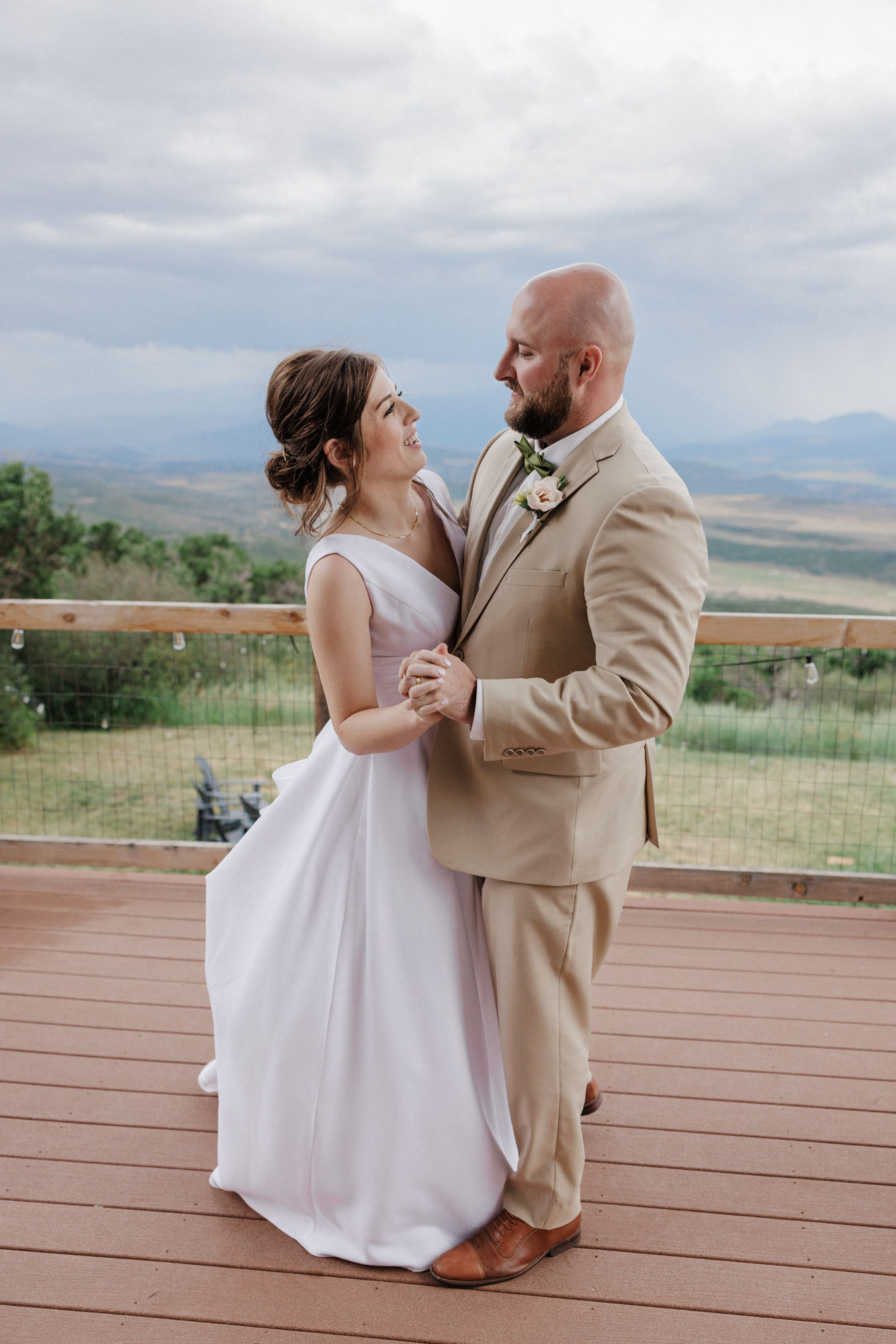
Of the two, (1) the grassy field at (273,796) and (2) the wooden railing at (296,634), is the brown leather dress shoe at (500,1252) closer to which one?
(2) the wooden railing at (296,634)

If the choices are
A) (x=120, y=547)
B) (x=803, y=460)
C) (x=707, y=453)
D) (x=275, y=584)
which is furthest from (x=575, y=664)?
(x=707, y=453)

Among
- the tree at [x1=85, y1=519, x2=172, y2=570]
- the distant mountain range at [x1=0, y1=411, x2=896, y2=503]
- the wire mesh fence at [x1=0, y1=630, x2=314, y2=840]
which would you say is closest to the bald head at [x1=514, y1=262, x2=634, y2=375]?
the wire mesh fence at [x1=0, y1=630, x2=314, y2=840]

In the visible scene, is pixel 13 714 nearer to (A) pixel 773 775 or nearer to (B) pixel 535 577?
(A) pixel 773 775

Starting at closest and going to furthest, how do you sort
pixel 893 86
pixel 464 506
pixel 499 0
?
1. pixel 464 506
2. pixel 893 86
3. pixel 499 0

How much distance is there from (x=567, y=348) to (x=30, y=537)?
17149mm

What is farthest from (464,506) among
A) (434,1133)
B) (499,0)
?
(499,0)

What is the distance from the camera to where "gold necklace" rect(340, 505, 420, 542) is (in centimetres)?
185

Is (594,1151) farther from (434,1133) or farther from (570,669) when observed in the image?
(570,669)

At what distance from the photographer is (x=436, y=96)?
209 feet

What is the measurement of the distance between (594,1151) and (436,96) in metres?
73.5

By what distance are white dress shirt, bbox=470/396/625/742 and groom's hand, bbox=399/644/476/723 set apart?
18mm

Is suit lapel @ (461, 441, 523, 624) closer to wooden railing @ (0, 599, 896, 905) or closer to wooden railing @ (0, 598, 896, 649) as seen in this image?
wooden railing @ (0, 598, 896, 649)

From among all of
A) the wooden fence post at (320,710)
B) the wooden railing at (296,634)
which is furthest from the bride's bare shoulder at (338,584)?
the wooden fence post at (320,710)

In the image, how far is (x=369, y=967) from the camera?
1.87 meters
